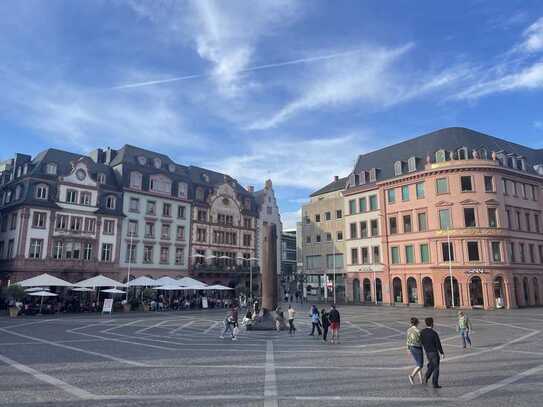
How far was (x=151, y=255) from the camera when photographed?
2170 inches

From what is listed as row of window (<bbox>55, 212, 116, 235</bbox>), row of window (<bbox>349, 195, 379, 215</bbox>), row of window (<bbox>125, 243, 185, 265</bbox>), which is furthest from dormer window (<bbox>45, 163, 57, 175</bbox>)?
row of window (<bbox>349, 195, 379, 215</bbox>)

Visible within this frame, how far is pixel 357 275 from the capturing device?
198 feet

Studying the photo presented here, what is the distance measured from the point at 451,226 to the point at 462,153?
30.8ft

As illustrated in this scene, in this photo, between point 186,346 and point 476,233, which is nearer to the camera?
point 186,346

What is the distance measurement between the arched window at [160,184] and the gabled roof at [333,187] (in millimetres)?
26623

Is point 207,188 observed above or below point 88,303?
above

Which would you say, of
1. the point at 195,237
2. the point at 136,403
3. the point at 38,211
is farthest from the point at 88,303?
the point at 136,403

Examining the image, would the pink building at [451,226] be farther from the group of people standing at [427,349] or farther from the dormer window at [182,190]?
the group of people standing at [427,349]

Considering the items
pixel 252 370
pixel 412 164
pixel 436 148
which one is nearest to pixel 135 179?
pixel 412 164

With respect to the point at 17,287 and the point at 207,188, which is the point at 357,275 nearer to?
the point at 207,188

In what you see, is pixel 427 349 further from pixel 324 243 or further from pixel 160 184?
pixel 324 243

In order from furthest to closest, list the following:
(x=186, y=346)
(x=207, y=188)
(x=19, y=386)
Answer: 1. (x=207, y=188)
2. (x=186, y=346)
3. (x=19, y=386)

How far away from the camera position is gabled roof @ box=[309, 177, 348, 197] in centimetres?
6981

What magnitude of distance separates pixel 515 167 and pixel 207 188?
41909 mm
